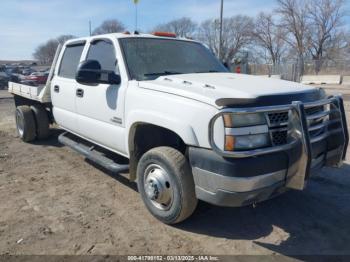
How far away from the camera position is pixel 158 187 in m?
3.64

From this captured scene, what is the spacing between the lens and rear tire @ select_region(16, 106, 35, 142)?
7.10m

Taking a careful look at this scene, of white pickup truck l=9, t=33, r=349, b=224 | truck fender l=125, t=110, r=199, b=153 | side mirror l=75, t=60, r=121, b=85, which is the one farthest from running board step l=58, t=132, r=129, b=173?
side mirror l=75, t=60, r=121, b=85

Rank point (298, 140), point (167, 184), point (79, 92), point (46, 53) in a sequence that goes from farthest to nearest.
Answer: point (46, 53)
point (79, 92)
point (167, 184)
point (298, 140)

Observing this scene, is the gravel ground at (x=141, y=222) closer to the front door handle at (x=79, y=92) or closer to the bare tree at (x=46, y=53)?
the front door handle at (x=79, y=92)

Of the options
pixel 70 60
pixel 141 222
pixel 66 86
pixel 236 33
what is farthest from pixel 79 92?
pixel 236 33

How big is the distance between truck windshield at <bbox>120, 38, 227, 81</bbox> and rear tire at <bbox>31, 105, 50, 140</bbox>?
3.48 meters

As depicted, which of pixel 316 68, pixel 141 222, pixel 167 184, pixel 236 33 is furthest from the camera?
pixel 236 33

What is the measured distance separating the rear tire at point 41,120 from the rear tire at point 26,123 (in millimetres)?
83

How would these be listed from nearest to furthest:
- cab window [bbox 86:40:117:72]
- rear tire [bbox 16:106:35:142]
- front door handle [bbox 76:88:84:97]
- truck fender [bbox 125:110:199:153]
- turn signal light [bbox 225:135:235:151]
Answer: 1. turn signal light [bbox 225:135:235:151]
2. truck fender [bbox 125:110:199:153]
3. cab window [bbox 86:40:117:72]
4. front door handle [bbox 76:88:84:97]
5. rear tire [bbox 16:106:35:142]

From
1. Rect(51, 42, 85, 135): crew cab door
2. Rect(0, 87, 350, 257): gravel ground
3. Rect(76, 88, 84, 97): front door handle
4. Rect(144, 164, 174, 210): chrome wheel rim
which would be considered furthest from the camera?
Rect(51, 42, 85, 135): crew cab door

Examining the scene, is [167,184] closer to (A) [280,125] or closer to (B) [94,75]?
(A) [280,125]

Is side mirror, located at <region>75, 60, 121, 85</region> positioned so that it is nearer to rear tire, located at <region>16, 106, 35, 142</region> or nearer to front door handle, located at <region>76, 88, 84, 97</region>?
front door handle, located at <region>76, 88, 84, 97</region>

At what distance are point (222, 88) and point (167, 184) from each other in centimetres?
112

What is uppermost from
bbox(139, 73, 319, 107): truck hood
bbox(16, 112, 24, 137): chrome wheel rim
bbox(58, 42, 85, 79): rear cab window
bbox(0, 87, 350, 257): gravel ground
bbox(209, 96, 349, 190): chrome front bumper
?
bbox(58, 42, 85, 79): rear cab window
